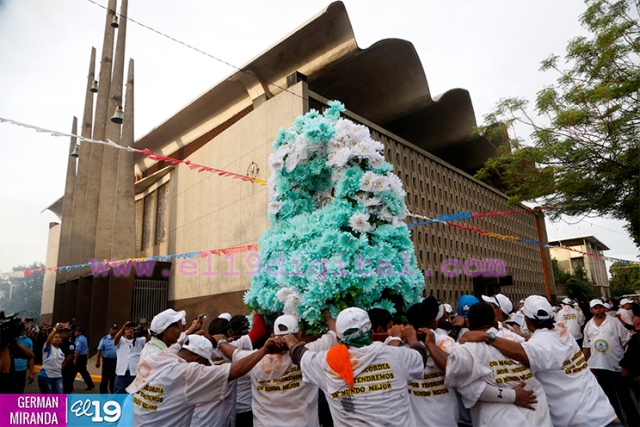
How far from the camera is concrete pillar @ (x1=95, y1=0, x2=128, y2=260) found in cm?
1741

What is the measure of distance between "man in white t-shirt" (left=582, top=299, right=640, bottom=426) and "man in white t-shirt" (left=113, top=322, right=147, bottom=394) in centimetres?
706

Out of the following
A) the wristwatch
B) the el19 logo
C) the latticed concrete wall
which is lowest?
the el19 logo

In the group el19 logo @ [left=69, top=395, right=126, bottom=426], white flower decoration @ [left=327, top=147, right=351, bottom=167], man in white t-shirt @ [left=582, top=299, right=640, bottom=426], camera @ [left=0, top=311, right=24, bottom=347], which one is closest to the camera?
white flower decoration @ [left=327, top=147, right=351, bottom=167]

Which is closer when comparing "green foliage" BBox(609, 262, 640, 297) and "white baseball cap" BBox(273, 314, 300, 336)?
"white baseball cap" BBox(273, 314, 300, 336)

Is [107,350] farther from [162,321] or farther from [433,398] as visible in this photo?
[433,398]

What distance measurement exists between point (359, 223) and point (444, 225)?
16373mm

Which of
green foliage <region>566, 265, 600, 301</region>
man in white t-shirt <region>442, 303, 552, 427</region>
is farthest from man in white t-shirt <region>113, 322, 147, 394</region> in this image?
green foliage <region>566, 265, 600, 301</region>

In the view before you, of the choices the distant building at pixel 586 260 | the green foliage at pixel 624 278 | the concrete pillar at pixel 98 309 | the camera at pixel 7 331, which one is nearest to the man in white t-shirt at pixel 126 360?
the camera at pixel 7 331

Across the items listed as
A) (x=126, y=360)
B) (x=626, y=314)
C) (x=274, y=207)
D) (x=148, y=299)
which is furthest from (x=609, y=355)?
(x=148, y=299)

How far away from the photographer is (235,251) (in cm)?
1561

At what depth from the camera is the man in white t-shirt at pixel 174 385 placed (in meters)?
2.84

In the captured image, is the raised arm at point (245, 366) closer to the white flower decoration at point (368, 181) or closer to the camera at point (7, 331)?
the white flower decoration at point (368, 181)

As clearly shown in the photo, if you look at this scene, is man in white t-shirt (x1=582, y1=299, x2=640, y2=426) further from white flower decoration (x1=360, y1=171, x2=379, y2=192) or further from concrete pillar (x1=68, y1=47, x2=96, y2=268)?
concrete pillar (x1=68, y1=47, x2=96, y2=268)

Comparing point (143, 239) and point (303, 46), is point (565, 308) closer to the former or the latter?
point (303, 46)
